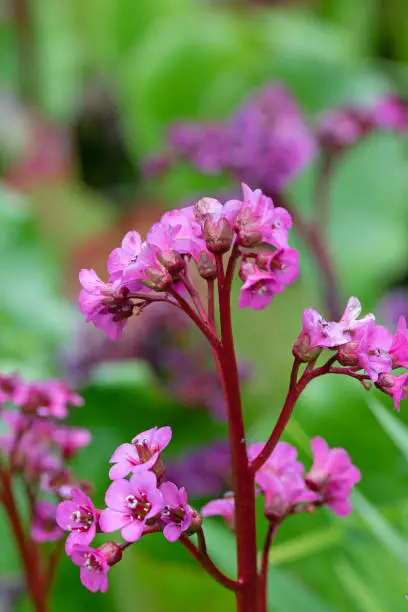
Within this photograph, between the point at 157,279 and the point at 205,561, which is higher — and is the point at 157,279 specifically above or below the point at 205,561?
above

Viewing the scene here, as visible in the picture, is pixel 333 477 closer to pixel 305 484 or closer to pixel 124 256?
pixel 305 484

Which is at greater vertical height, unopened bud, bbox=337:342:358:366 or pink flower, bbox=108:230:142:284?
pink flower, bbox=108:230:142:284

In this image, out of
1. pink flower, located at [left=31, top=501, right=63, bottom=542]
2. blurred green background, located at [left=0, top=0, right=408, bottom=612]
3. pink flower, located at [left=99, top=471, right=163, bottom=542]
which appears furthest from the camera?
blurred green background, located at [left=0, top=0, right=408, bottom=612]

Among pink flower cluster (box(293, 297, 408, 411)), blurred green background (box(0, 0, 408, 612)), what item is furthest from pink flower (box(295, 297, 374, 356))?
blurred green background (box(0, 0, 408, 612))

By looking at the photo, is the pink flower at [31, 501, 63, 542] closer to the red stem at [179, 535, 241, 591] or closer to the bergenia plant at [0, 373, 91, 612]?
the bergenia plant at [0, 373, 91, 612]

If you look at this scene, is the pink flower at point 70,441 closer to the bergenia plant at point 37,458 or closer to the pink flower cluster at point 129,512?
the bergenia plant at point 37,458

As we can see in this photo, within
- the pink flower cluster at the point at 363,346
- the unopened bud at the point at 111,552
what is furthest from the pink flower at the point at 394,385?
the unopened bud at the point at 111,552

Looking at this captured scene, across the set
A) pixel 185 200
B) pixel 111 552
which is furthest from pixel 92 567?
pixel 185 200
